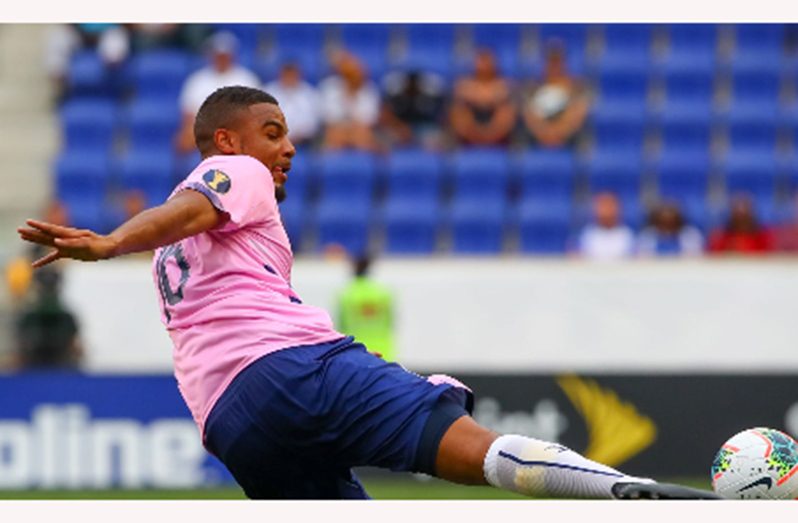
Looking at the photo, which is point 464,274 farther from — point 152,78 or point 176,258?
point 176,258

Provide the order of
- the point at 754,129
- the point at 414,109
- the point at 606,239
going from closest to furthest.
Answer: the point at 606,239, the point at 414,109, the point at 754,129

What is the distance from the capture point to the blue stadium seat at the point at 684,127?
1681cm

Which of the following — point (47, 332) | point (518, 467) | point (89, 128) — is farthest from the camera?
point (89, 128)

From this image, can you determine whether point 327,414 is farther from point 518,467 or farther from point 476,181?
point 476,181

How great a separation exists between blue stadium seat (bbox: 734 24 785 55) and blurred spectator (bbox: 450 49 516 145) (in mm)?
2684

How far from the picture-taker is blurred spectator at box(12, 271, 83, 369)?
529 inches

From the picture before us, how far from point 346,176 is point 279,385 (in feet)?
35.9

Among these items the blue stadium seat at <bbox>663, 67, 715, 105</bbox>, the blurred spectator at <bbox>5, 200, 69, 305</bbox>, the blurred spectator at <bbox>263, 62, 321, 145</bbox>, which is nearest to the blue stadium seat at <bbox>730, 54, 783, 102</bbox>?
the blue stadium seat at <bbox>663, 67, 715, 105</bbox>

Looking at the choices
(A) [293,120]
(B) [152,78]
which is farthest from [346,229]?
(B) [152,78]

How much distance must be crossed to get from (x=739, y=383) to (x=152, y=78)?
6.95 metres

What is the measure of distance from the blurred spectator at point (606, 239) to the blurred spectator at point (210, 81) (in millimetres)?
3392

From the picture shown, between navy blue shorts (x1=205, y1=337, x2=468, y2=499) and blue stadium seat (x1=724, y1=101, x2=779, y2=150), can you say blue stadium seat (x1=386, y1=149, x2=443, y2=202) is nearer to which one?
blue stadium seat (x1=724, y1=101, x2=779, y2=150)

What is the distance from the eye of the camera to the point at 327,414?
17.3ft

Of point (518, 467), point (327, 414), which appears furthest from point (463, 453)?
point (327, 414)
